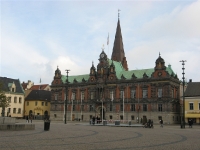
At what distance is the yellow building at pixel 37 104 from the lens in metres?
102

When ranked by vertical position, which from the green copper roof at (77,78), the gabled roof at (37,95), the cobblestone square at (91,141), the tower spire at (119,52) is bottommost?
the cobblestone square at (91,141)

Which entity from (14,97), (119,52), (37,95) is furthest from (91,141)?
(37,95)

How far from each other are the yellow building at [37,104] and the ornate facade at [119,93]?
22.9 feet

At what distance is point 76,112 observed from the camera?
9306 cm

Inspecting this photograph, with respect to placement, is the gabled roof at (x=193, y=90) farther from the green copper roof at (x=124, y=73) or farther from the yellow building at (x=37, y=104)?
the yellow building at (x=37, y=104)

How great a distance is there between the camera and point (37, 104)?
10306cm

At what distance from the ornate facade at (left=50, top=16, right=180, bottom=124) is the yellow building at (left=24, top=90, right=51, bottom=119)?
6.98 metres

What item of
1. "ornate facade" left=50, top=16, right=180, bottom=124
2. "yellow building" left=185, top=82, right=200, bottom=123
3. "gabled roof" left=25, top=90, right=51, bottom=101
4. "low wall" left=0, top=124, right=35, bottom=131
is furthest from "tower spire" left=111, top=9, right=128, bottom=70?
"low wall" left=0, top=124, right=35, bottom=131

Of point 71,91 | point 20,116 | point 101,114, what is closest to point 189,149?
point 101,114

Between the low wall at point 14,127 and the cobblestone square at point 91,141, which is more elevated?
the low wall at point 14,127

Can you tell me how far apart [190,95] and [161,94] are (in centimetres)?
808

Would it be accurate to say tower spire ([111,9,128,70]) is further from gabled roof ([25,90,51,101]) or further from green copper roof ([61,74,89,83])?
gabled roof ([25,90,51,101])

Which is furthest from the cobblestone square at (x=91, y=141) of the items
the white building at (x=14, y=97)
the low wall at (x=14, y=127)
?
the white building at (x=14, y=97)

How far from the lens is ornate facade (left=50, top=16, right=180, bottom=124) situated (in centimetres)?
7831
